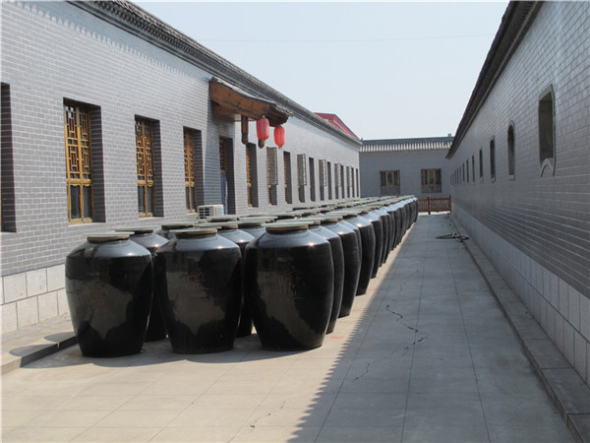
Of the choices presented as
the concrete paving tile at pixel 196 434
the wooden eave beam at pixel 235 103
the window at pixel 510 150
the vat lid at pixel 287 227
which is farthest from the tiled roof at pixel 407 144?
the concrete paving tile at pixel 196 434

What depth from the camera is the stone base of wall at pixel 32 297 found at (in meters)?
7.86

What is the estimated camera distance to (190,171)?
14.7m

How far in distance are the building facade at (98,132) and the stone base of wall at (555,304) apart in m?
6.04

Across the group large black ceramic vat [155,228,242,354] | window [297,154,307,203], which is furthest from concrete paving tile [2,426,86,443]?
window [297,154,307,203]

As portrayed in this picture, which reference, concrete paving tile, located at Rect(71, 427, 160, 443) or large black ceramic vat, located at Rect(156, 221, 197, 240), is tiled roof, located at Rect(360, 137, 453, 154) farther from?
concrete paving tile, located at Rect(71, 427, 160, 443)

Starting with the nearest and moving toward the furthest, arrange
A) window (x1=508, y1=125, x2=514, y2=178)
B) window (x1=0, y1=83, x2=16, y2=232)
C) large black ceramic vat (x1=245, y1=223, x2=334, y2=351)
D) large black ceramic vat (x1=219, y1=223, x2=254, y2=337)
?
large black ceramic vat (x1=245, y1=223, x2=334, y2=351) → large black ceramic vat (x1=219, y1=223, x2=254, y2=337) → window (x1=0, y1=83, x2=16, y2=232) → window (x1=508, y1=125, x2=514, y2=178)

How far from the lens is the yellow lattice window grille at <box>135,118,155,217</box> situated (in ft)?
40.1

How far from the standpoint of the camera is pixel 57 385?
599 cm

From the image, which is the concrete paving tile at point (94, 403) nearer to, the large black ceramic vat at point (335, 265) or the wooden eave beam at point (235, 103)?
the large black ceramic vat at point (335, 265)

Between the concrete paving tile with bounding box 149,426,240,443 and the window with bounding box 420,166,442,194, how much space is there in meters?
46.7

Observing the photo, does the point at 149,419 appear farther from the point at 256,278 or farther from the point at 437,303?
the point at 437,303

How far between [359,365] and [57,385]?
2744 millimetres

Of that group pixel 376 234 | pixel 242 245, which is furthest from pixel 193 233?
pixel 376 234

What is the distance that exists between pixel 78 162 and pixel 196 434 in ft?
21.7
